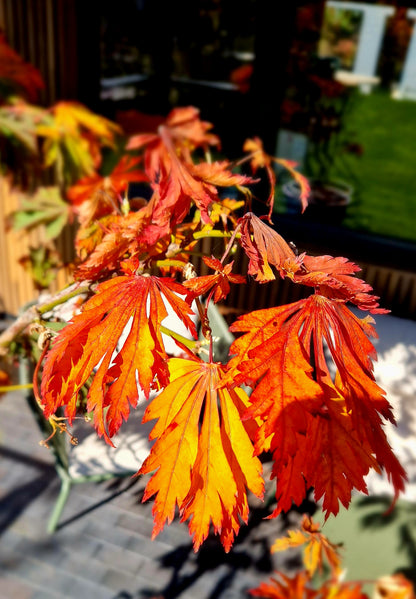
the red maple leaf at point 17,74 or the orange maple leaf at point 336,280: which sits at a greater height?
the red maple leaf at point 17,74

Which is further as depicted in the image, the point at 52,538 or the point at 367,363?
the point at 52,538

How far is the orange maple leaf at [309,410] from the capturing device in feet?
2.20

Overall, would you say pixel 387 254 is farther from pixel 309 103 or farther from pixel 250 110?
pixel 309 103

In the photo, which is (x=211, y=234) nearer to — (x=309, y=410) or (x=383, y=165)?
(x=309, y=410)

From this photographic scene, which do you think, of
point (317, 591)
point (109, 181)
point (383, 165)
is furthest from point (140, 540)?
point (383, 165)

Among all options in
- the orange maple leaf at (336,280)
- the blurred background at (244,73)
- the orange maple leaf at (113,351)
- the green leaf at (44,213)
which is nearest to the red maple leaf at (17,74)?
the blurred background at (244,73)

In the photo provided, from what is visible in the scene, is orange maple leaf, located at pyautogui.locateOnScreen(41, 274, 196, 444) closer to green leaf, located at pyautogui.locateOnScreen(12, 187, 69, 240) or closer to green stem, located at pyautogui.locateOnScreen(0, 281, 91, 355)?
green stem, located at pyautogui.locateOnScreen(0, 281, 91, 355)

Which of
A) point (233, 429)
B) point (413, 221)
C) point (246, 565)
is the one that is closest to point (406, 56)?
point (413, 221)

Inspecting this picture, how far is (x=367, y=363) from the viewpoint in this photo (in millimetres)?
771

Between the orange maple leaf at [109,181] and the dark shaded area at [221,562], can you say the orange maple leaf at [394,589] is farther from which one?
the orange maple leaf at [109,181]

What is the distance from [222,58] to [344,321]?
2.58 m

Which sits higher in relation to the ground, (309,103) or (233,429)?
(309,103)

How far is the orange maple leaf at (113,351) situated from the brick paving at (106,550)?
1.44 m

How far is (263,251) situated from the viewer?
2.53 feet
